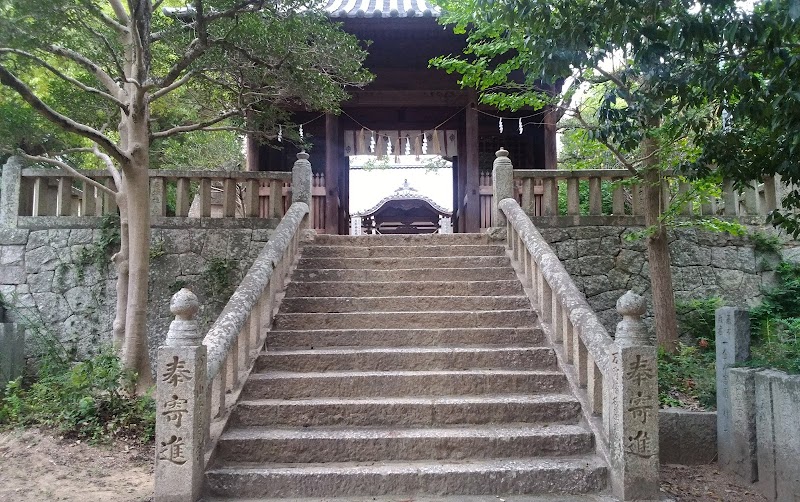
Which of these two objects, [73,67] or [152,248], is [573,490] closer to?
[152,248]

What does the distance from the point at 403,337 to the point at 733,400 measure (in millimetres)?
2661

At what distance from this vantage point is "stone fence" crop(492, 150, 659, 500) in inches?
130

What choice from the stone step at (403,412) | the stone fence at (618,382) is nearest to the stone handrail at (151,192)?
the stone step at (403,412)

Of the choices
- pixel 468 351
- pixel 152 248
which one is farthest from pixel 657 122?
pixel 152 248

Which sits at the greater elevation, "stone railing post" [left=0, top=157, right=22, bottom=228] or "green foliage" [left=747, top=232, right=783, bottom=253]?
"stone railing post" [left=0, top=157, right=22, bottom=228]

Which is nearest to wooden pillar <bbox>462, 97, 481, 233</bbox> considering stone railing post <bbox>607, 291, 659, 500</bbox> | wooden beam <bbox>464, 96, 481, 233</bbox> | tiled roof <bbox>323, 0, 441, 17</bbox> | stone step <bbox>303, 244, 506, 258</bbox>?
wooden beam <bbox>464, 96, 481, 233</bbox>

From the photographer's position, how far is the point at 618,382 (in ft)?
11.1

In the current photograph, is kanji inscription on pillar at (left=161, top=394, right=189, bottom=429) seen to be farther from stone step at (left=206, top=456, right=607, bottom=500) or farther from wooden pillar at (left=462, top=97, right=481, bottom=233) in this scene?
wooden pillar at (left=462, top=97, right=481, bottom=233)

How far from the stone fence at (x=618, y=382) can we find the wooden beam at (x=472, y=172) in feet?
16.9

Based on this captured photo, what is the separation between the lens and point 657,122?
19.1ft

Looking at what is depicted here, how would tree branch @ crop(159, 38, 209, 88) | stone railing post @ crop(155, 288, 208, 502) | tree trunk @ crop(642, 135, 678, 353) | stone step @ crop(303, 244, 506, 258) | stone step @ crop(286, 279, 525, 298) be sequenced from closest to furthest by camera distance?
stone railing post @ crop(155, 288, 208, 502), tree branch @ crop(159, 38, 209, 88), stone step @ crop(286, 279, 525, 298), tree trunk @ crop(642, 135, 678, 353), stone step @ crop(303, 244, 506, 258)

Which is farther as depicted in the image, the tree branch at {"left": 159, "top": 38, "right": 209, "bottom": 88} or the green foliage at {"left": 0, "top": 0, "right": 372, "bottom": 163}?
the tree branch at {"left": 159, "top": 38, "right": 209, "bottom": 88}

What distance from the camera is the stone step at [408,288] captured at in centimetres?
577

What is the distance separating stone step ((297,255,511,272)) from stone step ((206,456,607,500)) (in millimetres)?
3091
